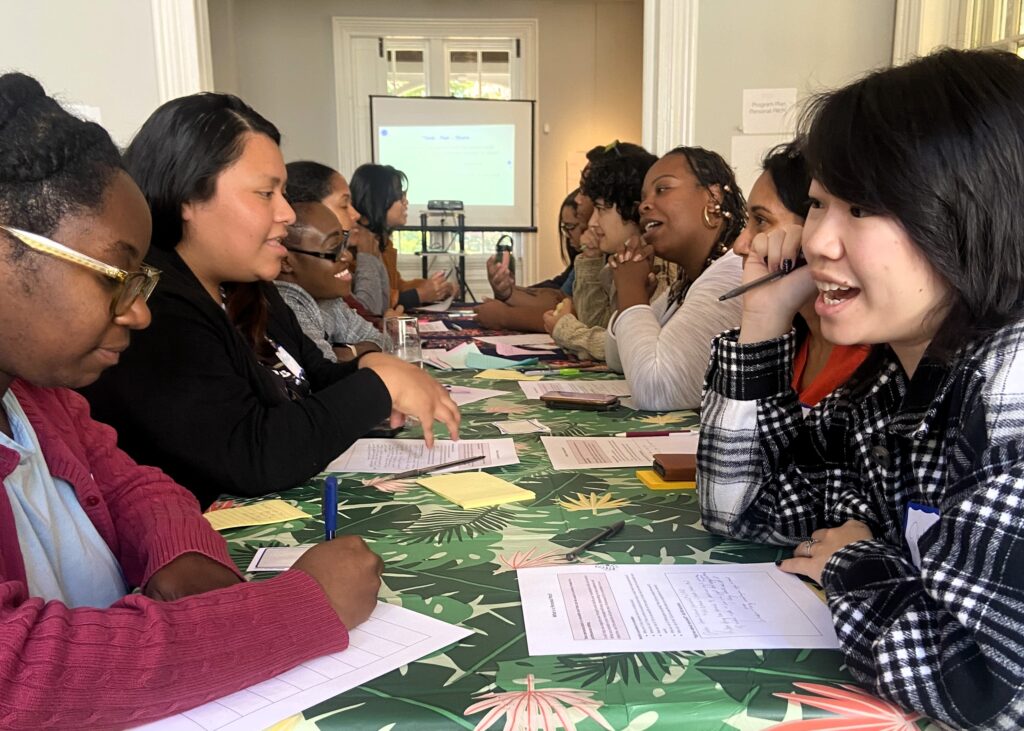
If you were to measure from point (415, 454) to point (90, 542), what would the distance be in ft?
1.88

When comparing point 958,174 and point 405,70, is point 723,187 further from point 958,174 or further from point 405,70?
point 405,70

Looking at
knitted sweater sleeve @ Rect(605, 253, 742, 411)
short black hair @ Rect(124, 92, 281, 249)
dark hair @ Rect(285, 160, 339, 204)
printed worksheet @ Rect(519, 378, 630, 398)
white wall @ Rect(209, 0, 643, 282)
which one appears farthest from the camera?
white wall @ Rect(209, 0, 643, 282)

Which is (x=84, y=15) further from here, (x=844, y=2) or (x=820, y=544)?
(x=820, y=544)

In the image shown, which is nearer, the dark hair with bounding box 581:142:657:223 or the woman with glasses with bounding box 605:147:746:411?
the woman with glasses with bounding box 605:147:746:411

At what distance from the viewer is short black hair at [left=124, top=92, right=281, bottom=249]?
1.27m

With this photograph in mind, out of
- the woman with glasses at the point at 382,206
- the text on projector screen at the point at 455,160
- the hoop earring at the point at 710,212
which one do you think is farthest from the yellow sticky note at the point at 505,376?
the text on projector screen at the point at 455,160

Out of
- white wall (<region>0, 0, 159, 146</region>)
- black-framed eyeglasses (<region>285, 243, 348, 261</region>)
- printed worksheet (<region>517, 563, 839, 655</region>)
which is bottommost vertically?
printed worksheet (<region>517, 563, 839, 655</region>)

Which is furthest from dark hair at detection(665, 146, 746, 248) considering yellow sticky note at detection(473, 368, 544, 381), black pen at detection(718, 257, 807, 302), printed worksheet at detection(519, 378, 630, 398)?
black pen at detection(718, 257, 807, 302)

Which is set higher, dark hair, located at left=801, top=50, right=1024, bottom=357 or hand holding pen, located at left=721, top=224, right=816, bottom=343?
dark hair, located at left=801, top=50, right=1024, bottom=357

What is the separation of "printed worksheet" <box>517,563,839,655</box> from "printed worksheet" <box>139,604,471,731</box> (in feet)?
0.33

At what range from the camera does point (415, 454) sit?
1.36 m

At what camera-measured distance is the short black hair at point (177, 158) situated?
4.16 feet

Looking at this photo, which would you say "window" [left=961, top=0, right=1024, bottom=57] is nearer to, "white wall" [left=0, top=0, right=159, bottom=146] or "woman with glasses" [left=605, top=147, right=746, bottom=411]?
"woman with glasses" [left=605, top=147, right=746, bottom=411]

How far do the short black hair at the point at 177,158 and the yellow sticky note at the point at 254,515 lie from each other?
0.50 meters
